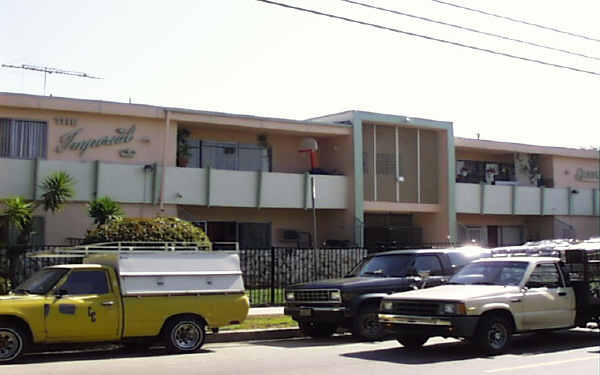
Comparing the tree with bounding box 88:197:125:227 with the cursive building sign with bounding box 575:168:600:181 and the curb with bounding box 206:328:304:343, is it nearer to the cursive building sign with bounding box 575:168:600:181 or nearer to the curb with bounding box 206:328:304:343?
the curb with bounding box 206:328:304:343

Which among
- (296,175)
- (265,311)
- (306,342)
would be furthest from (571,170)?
(306,342)

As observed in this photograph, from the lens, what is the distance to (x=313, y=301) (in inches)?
609

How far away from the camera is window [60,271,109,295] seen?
41.3 ft

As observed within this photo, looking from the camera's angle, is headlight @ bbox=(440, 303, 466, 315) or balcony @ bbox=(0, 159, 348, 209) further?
balcony @ bbox=(0, 159, 348, 209)

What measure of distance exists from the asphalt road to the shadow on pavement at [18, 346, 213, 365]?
0.05 ft

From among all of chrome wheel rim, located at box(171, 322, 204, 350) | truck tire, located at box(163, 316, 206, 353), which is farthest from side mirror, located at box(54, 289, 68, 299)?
chrome wheel rim, located at box(171, 322, 204, 350)

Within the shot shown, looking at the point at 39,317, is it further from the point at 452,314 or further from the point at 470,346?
the point at 470,346

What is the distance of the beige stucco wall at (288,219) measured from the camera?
30172 mm

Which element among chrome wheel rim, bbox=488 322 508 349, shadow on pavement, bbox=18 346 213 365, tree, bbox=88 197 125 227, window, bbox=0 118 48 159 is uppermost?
window, bbox=0 118 48 159

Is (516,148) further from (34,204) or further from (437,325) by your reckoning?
(437,325)

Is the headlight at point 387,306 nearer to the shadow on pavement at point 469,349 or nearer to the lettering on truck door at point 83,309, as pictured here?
the shadow on pavement at point 469,349

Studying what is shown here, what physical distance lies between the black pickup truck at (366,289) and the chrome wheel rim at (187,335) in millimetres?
2665

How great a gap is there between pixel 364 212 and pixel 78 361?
21.8 meters

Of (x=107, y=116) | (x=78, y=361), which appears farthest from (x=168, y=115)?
(x=78, y=361)
